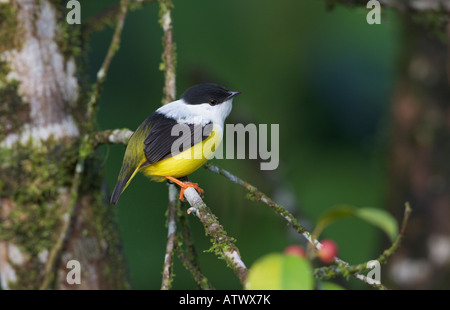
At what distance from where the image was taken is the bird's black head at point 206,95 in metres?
3.21

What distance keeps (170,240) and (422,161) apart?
2.94m

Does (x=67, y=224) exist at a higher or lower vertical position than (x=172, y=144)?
lower

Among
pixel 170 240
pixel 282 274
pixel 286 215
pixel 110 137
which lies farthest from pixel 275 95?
pixel 282 274

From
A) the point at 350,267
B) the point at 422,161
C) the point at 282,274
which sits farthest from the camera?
the point at 422,161

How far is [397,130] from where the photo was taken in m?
4.74

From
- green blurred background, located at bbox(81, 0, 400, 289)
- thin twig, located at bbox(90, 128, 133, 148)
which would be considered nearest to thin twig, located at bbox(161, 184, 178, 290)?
thin twig, located at bbox(90, 128, 133, 148)

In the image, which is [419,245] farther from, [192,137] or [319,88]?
[319,88]

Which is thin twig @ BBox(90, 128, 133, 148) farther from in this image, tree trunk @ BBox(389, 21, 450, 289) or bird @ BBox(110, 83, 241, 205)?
tree trunk @ BBox(389, 21, 450, 289)

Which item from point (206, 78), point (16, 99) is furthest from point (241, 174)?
point (16, 99)

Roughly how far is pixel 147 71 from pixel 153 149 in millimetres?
Answer: 4197

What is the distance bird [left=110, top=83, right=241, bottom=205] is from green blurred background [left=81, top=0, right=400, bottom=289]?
9.79 ft

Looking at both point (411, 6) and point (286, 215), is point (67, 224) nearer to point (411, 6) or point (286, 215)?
point (286, 215)

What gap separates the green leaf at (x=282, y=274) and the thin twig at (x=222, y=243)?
35cm

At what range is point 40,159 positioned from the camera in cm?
275
